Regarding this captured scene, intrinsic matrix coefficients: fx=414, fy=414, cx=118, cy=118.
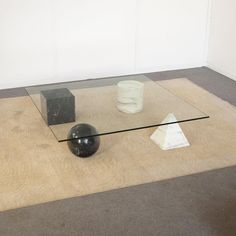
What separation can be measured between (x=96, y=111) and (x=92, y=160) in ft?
0.99

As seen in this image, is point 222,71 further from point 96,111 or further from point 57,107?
point 57,107

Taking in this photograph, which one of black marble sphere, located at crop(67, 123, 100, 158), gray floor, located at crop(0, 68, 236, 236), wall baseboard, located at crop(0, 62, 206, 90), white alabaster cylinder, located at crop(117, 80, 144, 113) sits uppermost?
white alabaster cylinder, located at crop(117, 80, 144, 113)

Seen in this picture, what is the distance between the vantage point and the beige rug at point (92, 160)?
2002mm

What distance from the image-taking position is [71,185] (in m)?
2.02

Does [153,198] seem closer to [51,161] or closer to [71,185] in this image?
[71,185]

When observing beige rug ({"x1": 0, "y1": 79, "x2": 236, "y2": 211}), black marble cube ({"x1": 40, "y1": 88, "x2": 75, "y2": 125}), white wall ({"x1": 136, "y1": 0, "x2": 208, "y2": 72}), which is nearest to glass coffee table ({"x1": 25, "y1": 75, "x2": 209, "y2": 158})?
black marble cube ({"x1": 40, "y1": 88, "x2": 75, "y2": 125})

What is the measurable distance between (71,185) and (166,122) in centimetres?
61

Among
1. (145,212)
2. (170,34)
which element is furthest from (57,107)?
(170,34)

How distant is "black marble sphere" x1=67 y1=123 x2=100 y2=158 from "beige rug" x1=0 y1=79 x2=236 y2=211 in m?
0.06

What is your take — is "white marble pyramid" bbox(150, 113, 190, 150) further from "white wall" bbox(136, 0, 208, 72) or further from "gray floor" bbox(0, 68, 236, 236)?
"white wall" bbox(136, 0, 208, 72)

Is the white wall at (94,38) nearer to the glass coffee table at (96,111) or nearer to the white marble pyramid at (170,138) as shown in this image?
the glass coffee table at (96,111)

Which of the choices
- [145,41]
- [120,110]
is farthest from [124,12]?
[120,110]

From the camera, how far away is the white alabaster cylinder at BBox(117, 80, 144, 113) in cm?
238

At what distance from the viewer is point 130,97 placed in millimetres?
2416
